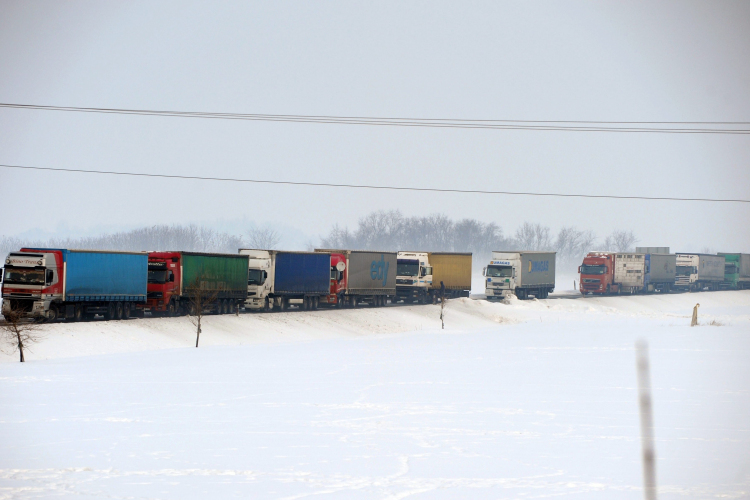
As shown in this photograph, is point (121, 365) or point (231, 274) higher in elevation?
point (231, 274)

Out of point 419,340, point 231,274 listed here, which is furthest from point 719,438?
point 231,274

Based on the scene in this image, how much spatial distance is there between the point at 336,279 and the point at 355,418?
120ft

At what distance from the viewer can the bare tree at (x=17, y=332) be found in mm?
30438

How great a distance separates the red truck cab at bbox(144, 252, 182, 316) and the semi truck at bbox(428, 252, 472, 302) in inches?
1071

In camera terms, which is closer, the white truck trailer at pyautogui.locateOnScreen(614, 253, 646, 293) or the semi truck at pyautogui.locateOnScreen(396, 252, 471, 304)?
the semi truck at pyautogui.locateOnScreen(396, 252, 471, 304)

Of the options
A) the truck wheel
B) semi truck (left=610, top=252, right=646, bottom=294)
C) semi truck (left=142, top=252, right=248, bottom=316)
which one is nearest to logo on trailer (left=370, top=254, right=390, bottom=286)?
semi truck (left=142, top=252, right=248, bottom=316)

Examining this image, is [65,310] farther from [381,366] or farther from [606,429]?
[606,429]

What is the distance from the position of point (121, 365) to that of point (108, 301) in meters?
12.0

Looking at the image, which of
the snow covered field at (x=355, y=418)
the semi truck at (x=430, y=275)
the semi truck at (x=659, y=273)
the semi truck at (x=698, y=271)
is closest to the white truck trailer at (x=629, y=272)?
the semi truck at (x=659, y=273)

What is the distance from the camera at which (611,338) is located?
46.6m

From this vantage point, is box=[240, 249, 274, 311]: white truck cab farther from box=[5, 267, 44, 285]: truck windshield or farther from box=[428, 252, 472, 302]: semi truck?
box=[428, 252, 472, 302]: semi truck

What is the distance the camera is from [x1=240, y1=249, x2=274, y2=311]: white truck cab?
2010 inches

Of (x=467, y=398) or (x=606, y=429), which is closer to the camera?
(x=606, y=429)

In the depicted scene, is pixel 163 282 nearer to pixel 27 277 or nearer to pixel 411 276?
pixel 27 277
